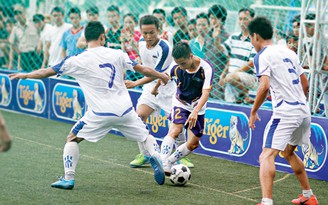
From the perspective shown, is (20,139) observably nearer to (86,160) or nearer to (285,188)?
(86,160)

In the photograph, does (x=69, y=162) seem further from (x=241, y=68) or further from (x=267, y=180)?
(x=241, y=68)

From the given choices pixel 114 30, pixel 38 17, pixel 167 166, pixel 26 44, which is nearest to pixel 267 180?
pixel 167 166

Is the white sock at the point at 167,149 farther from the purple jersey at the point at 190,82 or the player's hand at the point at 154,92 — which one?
the player's hand at the point at 154,92

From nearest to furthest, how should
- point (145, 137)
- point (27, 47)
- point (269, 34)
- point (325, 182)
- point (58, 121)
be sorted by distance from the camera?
point (269, 34)
point (145, 137)
point (325, 182)
point (58, 121)
point (27, 47)

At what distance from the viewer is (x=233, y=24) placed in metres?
13.1

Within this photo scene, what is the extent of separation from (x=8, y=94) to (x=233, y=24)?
4736 millimetres

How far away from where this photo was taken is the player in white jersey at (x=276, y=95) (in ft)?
19.0

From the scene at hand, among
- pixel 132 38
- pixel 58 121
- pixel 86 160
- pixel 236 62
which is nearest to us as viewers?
pixel 86 160

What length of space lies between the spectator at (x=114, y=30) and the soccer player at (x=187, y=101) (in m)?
3.67

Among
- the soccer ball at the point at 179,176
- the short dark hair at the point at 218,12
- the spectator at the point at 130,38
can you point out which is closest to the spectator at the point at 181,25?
the short dark hair at the point at 218,12

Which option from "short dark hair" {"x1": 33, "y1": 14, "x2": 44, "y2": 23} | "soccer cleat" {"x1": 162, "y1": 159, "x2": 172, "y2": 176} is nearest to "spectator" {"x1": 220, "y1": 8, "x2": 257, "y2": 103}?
"soccer cleat" {"x1": 162, "y1": 159, "x2": 172, "y2": 176}

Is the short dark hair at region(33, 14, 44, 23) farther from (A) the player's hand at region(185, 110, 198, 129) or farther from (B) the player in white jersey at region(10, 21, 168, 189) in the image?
(A) the player's hand at region(185, 110, 198, 129)

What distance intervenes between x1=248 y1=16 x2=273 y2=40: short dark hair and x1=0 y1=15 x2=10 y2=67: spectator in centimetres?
994

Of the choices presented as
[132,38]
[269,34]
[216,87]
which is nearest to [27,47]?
[132,38]
